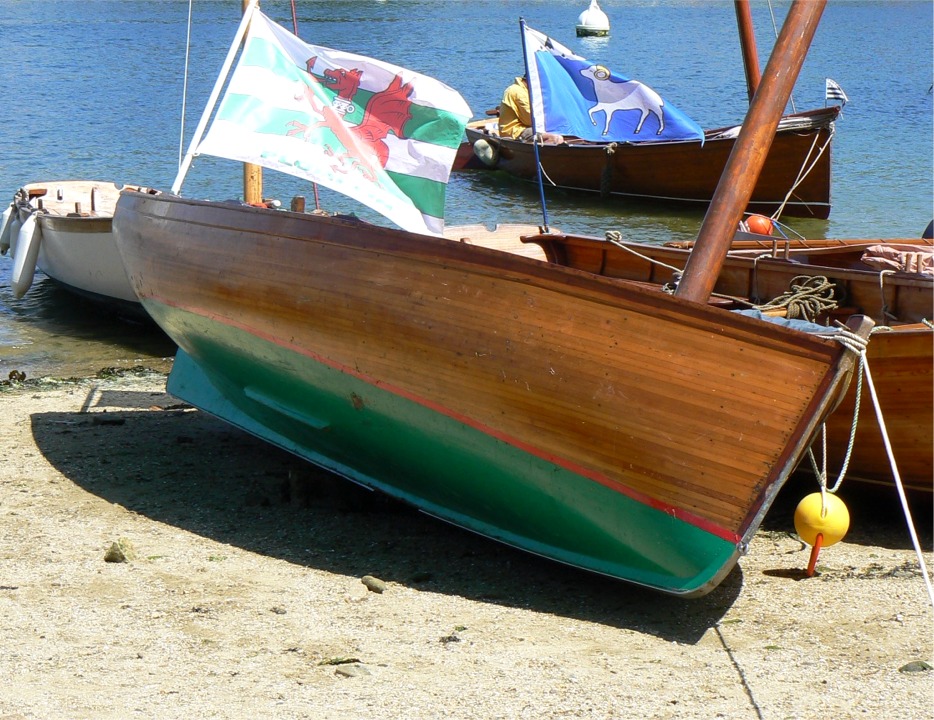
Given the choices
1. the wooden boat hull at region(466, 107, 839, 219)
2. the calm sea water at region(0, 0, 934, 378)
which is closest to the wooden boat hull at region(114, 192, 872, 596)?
the calm sea water at region(0, 0, 934, 378)

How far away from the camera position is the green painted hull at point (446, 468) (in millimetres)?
5578

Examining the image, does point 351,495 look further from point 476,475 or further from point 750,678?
point 750,678

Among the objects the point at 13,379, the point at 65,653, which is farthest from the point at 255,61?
the point at 13,379

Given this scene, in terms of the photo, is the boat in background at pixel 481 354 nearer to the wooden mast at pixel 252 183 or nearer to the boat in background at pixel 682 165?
the wooden mast at pixel 252 183

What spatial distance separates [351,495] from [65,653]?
8.48 feet

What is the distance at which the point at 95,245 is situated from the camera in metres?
13.0

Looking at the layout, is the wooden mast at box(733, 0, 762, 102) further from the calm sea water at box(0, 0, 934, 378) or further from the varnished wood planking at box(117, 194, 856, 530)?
the varnished wood planking at box(117, 194, 856, 530)

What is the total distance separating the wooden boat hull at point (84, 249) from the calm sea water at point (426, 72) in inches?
15.5

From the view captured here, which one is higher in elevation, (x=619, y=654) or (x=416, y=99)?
(x=416, y=99)

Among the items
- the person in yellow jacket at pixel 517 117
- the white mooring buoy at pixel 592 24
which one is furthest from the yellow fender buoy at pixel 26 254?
the white mooring buoy at pixel 592 24

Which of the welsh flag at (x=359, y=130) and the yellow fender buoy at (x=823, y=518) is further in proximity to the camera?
the welsh flag at (x=359, y=130)

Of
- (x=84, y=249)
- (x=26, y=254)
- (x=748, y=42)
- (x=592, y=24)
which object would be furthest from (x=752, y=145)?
(x=592, y=24)

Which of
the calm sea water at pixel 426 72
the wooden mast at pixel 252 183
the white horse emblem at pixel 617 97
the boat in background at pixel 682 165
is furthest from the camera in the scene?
the calm sea water at pixel 426 72

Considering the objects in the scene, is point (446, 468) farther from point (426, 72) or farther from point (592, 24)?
point (592, 24)
